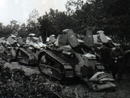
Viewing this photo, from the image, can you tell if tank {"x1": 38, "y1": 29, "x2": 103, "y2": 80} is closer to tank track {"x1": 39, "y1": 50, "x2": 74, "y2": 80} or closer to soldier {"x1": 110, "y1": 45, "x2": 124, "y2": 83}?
tank track {"x1": 39, "y1": 50, "x2": 74, "y2": 80}

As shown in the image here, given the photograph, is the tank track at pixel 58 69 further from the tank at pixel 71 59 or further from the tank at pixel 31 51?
the tank at pixel 31 51

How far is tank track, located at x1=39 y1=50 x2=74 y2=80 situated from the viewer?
6862 mm

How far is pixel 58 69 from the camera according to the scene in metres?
7.62

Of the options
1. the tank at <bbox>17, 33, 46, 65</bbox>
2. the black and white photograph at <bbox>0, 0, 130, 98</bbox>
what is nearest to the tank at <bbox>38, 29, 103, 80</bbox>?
the black and white photograph at <bbox>0, 0, 130, 98</bbox>

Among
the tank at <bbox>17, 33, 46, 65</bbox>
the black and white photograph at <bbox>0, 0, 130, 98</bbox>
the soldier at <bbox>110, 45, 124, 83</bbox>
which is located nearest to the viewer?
the black and white photograph at <bbox>0, 0, 130, 98</bbox>

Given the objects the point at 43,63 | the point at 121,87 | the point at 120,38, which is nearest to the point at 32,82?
the point at 121,87

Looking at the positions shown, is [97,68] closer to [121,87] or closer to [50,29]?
[121,87]

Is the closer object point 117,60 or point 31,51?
point 117,60

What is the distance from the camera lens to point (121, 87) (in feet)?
22.4

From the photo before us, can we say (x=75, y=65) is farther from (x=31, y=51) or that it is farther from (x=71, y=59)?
(x=31, y=51)

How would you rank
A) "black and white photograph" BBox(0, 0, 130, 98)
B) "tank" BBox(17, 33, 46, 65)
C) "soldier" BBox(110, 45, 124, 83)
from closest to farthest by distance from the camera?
1. "black and white photograph" BBox(0, 0, 130, 98)
2. "soldier" BBox(110, 45, 124, 83)
3. "tank" BBox(17, 33, 46, 65)

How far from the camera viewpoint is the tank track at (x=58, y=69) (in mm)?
6862

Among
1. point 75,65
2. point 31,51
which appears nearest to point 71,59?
point 75,65

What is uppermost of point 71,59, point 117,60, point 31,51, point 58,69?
point 31,51
